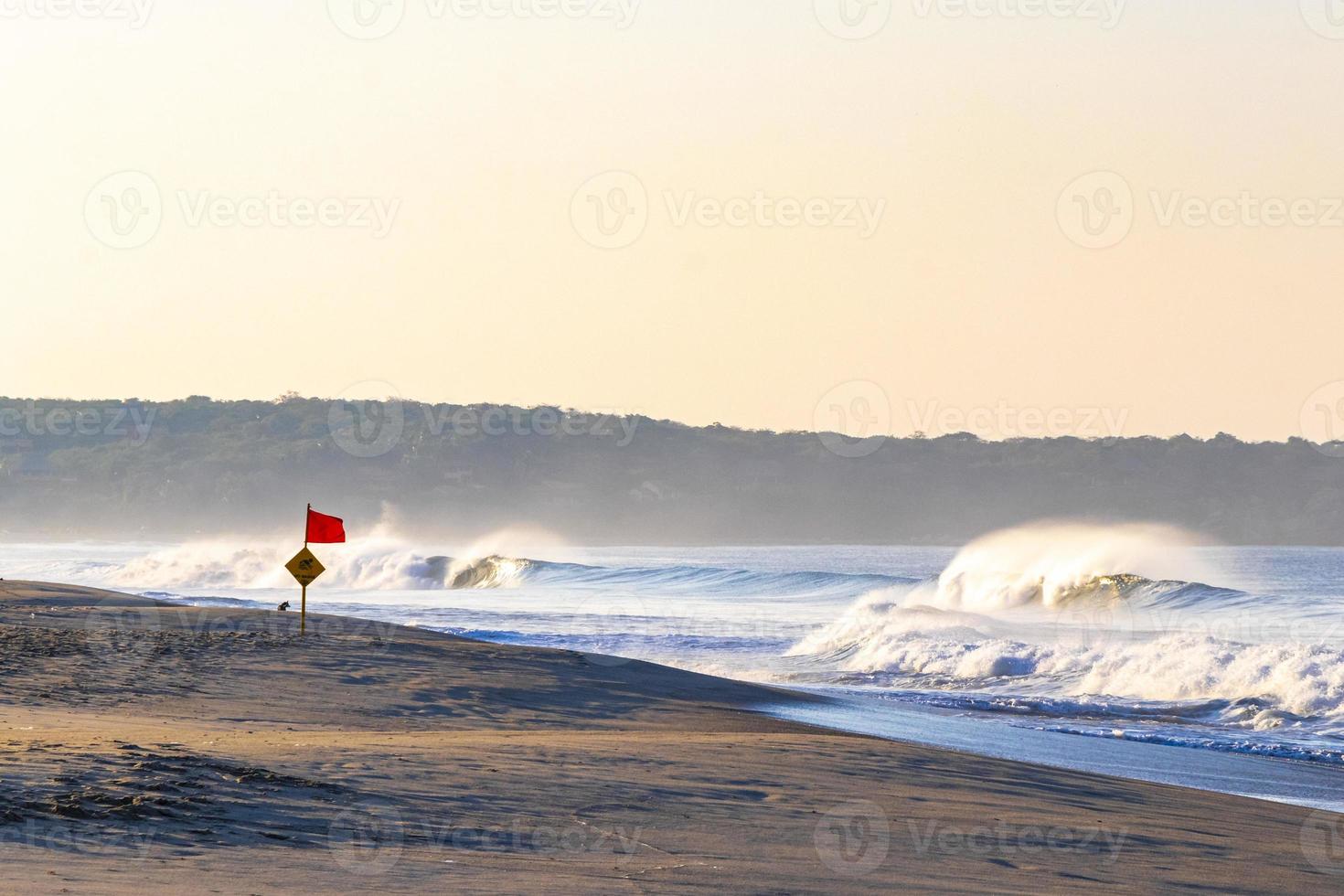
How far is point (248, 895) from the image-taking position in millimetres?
6270

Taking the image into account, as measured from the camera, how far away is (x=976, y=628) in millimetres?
32375

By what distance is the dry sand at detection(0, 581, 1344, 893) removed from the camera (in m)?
7.14

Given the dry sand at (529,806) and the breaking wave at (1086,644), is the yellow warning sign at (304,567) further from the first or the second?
the breaking wave at (1086,644)

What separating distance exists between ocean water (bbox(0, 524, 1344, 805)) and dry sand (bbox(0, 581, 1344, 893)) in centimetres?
314

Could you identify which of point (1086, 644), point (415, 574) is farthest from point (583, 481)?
point (1086, 644)

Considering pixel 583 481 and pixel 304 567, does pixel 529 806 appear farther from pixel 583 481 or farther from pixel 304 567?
pixel 583 481

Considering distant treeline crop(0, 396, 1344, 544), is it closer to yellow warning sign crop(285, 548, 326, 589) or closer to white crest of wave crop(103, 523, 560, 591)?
white crest of wave crop(103, 523, 560, 591)

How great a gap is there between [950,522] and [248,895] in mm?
145179

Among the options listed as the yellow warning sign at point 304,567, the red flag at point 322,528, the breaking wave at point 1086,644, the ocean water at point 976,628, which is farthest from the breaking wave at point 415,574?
the yellow warning sign at point 304,567

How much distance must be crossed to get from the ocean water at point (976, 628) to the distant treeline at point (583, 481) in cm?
6989

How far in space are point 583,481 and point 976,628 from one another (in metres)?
121

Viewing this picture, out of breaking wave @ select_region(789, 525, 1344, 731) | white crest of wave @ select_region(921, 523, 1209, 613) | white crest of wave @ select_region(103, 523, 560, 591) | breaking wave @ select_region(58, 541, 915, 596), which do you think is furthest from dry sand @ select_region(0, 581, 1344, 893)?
white crest of wave @ select_region(103, 523, 560, 591)

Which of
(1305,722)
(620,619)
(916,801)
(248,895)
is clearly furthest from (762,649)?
(248,895)

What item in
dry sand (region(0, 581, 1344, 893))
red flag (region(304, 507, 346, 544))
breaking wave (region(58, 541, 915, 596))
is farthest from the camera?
breaking wave (region(58, 541, 915, 596))
